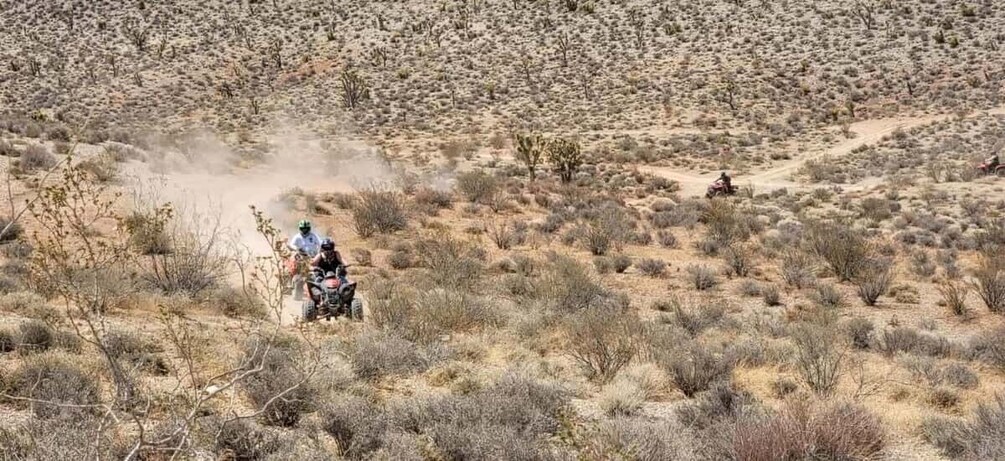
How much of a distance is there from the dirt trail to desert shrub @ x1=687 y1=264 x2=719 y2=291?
13980 millimetres

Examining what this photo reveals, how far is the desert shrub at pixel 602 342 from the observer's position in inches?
314

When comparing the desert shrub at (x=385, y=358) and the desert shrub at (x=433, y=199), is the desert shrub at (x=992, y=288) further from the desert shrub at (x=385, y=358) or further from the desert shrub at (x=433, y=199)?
the desert shrub at (x=433, y=199)

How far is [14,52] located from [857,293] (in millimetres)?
67790

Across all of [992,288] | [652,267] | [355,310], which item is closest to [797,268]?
[652,267]

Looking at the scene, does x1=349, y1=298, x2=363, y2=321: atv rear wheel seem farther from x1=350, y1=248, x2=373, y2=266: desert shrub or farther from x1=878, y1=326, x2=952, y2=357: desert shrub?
x1=878, y1=326, x2=952, y2=357: desert shrub

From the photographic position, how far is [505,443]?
521cm

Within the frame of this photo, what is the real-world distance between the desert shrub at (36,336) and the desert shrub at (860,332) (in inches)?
419

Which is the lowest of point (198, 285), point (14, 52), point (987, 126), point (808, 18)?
point (987, 126)

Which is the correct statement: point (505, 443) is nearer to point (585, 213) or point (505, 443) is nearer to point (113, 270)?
point (113, 270)

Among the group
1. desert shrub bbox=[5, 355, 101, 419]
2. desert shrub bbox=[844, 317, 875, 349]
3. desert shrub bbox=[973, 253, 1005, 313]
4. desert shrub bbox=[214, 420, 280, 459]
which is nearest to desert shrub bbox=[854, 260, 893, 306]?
desert shrub bbox=[973, 253, 1005, 313]

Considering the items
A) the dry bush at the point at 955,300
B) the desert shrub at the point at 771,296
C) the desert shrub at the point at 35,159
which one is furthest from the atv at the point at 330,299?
the desert shrub at the point at 35,159

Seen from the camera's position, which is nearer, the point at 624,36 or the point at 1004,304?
the point at 1004,304

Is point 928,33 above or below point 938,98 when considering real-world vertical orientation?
above

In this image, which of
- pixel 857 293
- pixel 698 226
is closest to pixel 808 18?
pixel 698 226
